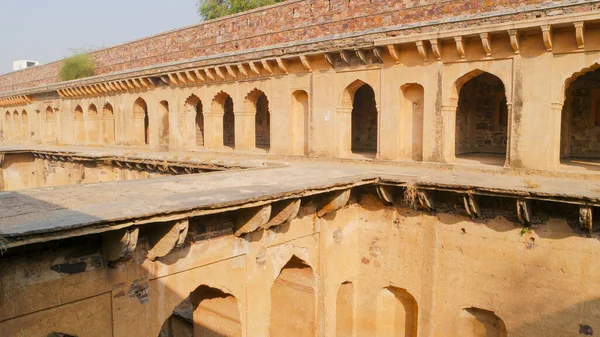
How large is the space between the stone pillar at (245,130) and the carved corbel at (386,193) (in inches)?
218

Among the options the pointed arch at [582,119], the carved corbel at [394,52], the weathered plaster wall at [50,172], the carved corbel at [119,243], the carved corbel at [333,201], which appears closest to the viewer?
the carved corbel at [119,243]

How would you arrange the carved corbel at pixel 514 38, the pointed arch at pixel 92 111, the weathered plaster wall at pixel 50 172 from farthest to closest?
the pointed arch at pixel 92 111
the weathered plaster wall at pixel 50 172
the carved corbel at pixel 514 38

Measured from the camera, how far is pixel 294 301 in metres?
8.27

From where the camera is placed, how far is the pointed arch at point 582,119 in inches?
422

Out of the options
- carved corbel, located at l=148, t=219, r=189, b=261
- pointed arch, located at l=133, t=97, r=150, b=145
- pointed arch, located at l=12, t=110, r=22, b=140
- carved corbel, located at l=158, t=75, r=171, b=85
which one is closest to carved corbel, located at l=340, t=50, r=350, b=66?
carved corbel, located at l=148, t=219, r=189, b=261

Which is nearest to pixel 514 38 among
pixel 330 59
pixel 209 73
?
pixel 330 59

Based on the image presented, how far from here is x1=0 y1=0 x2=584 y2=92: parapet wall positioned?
945 cm

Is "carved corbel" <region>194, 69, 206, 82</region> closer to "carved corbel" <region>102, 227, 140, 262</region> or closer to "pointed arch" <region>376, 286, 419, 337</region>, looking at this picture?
"pointed arch" <region>376, 286, 419, 337</region>

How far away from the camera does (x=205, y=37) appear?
16.4 meters

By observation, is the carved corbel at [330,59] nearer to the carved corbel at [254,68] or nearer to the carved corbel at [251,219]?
the carved corbel at [254,68]

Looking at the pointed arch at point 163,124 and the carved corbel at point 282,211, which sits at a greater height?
the pointed arch at point 163,124

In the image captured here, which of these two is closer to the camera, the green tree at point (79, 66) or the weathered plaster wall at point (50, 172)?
the weathered plaster wall at point (50, 172)

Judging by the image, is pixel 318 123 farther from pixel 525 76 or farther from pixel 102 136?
pixel 102 136

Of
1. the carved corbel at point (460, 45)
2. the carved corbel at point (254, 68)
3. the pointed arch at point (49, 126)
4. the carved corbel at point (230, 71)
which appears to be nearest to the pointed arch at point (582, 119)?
the carved corbel at point (460, 45)
